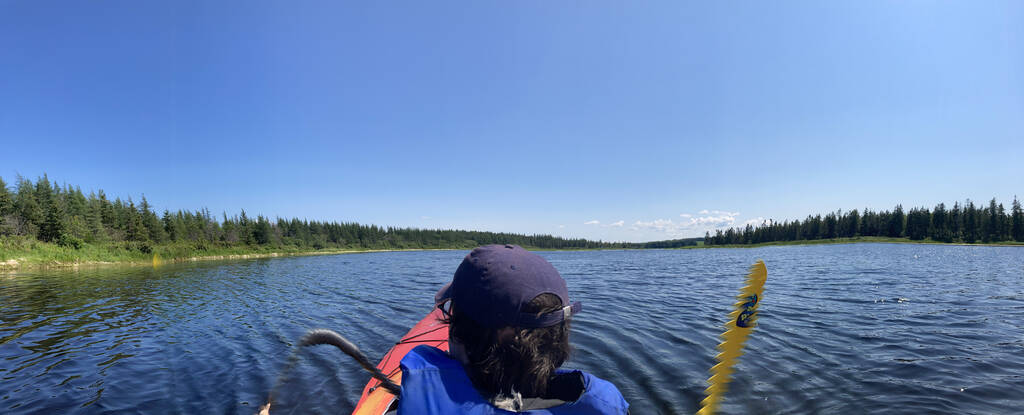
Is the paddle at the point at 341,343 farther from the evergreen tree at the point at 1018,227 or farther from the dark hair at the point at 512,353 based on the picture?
the evergreen tree at the point at 1018,227

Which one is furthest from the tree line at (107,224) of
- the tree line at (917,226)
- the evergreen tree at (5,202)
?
the tree line at (917,226)

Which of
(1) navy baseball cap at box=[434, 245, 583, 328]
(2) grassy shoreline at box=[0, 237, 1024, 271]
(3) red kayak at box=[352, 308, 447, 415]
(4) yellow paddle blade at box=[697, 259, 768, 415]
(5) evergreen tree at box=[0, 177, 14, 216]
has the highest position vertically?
(5) evergreen tree at box=[0, 177, 14, 216]

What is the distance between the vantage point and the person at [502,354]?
157 centimetres

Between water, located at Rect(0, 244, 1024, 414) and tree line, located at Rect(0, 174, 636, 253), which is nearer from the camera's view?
water, located at Rect(0, 244, 1024, 414)

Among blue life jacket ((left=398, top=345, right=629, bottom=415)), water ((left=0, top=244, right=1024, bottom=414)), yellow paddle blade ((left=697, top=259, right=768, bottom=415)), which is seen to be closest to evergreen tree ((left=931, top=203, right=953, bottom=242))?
water ((left=0, top=244, right=1024, bottom=414))

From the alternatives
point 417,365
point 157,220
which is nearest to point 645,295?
point 417,365

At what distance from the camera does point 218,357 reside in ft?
27.3

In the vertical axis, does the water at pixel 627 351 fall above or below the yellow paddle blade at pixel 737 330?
below

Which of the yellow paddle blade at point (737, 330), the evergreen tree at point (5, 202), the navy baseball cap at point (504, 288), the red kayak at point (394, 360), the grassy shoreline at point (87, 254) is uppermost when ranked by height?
the evergreen tree at point (5, 202)

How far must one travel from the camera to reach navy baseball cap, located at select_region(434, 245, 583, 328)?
162cm

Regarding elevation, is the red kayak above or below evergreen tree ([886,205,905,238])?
below

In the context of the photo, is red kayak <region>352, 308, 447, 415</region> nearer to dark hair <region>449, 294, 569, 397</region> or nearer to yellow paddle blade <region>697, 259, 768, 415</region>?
dark hair <region>449, 294, 569, 397</region>

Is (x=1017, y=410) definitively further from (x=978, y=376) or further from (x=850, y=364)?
(x=850, y=364)

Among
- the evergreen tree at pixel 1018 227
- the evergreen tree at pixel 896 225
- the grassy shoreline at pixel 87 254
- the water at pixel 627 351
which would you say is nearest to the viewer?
the water at pixel 627 351
